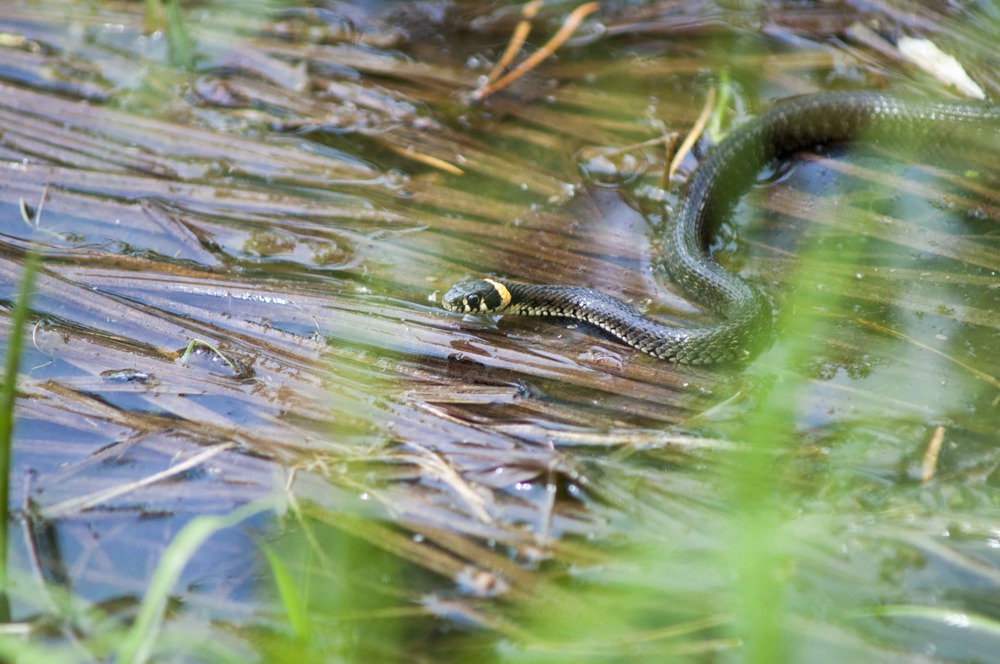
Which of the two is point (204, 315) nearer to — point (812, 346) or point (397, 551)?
point (397, 551)

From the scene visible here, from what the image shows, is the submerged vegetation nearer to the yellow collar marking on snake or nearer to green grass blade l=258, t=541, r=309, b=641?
green grass blade l=258, t=541, r=309, b=641

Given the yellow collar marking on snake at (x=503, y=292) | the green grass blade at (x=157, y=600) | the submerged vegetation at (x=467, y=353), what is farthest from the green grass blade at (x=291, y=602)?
the yellow collar marking on snake at (x=503, y=292)

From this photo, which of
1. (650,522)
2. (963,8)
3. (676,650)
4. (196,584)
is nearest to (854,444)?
(650,522)

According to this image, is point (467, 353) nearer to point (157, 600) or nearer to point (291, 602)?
point (291, 602)

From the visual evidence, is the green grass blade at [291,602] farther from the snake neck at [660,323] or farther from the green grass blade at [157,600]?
the snake neck at [660,323]

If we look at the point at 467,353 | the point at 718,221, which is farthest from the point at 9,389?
the point at 718,221
